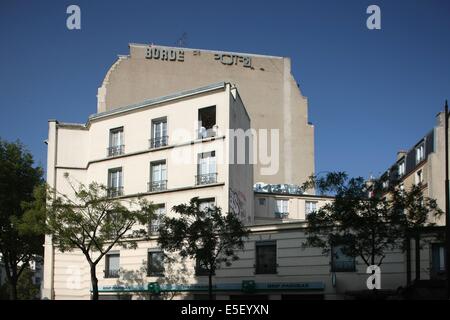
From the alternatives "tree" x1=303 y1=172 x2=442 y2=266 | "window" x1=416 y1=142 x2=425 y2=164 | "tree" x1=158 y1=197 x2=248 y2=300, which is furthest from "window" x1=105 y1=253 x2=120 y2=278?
"window" x1=416 y1=142 x2=425 y2=164

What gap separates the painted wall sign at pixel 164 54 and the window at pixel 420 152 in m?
26.2

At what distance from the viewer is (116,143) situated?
44.8m

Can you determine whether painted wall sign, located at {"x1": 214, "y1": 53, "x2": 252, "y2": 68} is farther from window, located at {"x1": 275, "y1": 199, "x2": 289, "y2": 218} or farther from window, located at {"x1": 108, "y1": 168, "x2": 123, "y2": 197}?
window, located at {"x1": 108, "y1": 168, "x2": 123, "y2": 197}

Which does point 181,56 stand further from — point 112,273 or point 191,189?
point 112,273

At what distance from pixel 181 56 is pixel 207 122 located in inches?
973

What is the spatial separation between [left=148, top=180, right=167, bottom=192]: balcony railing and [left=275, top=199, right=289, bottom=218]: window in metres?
20.1

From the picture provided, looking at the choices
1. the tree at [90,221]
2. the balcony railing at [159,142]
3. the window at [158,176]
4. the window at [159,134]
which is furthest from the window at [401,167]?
the tree at [90,221]

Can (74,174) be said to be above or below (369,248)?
above

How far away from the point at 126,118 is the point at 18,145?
11.7m

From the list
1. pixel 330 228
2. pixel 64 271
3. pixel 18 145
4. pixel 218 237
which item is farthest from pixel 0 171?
pixel 330 228

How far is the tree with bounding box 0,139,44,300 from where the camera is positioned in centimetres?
4803

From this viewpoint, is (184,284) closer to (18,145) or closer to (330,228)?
(330,228)

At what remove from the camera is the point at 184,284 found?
123 ft
